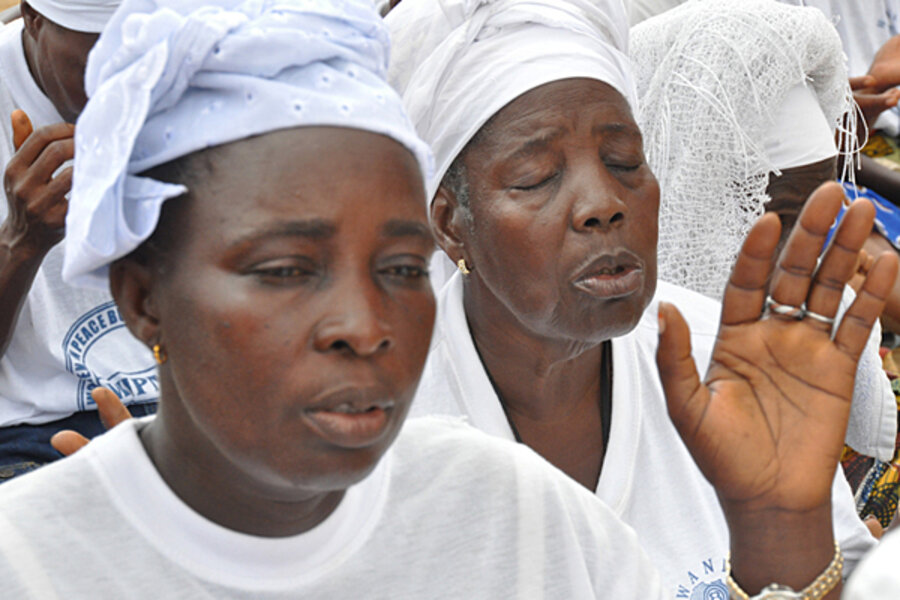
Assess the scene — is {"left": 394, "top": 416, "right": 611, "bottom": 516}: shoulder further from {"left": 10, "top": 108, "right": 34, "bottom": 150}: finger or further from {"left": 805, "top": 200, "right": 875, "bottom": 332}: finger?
{"left": 10, "top": 108, "right": 34, "bottom": 150}: finger

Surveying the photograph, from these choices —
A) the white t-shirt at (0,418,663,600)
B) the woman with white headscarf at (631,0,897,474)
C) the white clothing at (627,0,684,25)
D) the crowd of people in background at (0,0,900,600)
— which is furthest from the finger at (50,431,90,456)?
the white clothing at (627,0,684,25)

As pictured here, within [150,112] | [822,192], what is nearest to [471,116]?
[822,192]

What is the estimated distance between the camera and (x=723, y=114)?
2.98 m

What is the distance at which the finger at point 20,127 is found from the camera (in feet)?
8.46

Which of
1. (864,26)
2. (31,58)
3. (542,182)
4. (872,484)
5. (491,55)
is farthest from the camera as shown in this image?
(864,26)

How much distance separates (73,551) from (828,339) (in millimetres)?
1162

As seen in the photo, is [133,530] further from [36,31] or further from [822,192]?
[36,31]

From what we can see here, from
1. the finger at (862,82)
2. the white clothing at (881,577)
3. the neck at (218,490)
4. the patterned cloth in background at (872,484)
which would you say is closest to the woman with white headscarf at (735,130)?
the patterned cloth in background at (872,484)

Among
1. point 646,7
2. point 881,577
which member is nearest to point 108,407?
point 881,577

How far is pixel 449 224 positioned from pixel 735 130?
91cm

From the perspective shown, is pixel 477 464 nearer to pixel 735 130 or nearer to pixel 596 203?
pixel 596 203

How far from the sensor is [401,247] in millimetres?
1452

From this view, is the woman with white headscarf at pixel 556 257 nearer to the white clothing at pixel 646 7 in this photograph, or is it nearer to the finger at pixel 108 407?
the finger at pixel 108 407

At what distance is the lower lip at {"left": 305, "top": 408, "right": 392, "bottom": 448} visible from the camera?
4.45 ft
